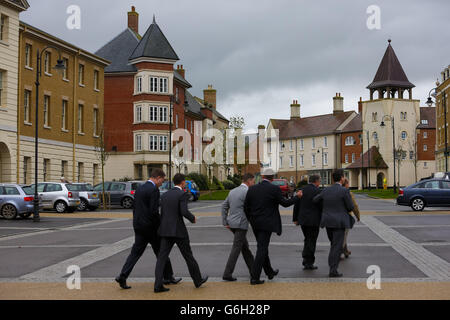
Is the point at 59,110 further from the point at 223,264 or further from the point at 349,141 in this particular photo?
the point at 349,141

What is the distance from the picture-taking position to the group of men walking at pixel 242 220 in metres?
8.91

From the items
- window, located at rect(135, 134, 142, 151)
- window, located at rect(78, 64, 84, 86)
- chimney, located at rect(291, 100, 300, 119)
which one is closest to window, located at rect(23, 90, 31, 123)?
window, located at rect(78, 64, 84, 86)

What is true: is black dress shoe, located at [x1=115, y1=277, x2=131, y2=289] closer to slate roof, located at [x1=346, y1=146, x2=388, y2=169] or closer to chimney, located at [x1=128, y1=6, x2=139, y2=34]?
chimney, located at [x1=128, y1=6, x2=139, y2=34]

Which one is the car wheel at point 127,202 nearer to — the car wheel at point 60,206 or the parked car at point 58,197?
the parked car at point 58,197

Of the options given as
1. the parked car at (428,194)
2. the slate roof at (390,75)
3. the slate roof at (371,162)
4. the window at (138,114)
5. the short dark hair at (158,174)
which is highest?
the slate roof at (390,75)

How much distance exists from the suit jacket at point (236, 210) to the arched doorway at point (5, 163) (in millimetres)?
27030

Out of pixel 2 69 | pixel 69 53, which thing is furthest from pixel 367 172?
pixel 2 69

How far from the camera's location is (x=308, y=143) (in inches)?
4252

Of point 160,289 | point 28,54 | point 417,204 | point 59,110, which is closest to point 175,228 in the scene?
point 160,289

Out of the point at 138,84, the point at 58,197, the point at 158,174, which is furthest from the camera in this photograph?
the point at 138,84

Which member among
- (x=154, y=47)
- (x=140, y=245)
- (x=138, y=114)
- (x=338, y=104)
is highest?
(x=338, y=104)

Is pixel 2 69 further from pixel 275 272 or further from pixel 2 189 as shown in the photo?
pixel 275 272

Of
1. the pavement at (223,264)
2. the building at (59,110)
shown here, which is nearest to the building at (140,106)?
the building at (59,110)

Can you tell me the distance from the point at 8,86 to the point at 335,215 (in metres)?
28.2
